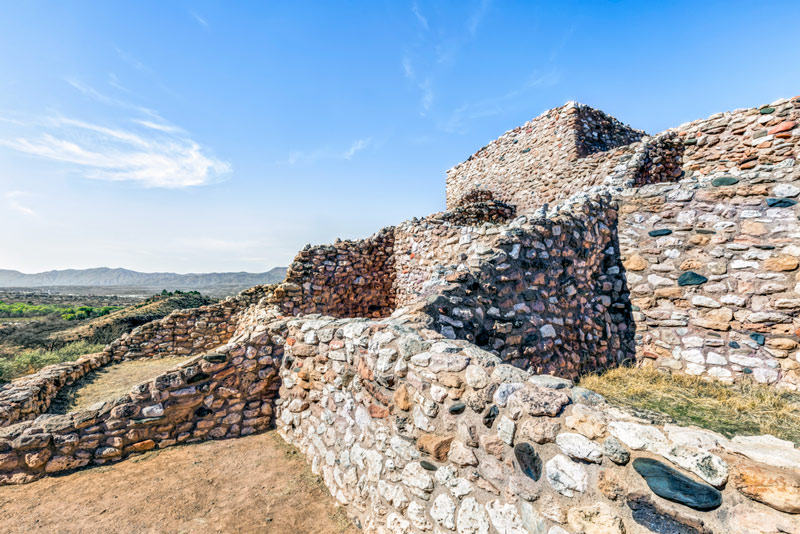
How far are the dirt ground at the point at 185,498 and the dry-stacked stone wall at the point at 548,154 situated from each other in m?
9.42

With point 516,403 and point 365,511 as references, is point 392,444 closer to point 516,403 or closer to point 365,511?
point 365,511

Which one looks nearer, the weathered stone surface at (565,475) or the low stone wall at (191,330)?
the weathered stone surface at (565,475)

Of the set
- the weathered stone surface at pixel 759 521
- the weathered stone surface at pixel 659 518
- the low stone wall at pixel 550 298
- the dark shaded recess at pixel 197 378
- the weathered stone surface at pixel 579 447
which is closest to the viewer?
the weathered stone surface at pixel 759 521

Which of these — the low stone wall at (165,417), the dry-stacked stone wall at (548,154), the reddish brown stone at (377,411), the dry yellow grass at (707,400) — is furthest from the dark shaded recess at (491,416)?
the dry-stacked stone wall at (548,154)

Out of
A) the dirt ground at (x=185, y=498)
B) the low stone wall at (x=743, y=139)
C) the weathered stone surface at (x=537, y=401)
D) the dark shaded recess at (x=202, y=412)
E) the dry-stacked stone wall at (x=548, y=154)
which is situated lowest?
the dirt ground at (x=185, y=498)

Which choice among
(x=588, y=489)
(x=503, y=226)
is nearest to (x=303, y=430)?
(x=588, y=489)

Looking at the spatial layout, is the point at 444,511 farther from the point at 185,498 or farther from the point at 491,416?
the point at 185,498

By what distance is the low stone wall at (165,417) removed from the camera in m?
4.36

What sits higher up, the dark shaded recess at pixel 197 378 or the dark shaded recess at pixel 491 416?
the dark shaded recess at pixel 491 416

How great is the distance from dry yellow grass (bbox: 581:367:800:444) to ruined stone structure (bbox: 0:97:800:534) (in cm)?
36

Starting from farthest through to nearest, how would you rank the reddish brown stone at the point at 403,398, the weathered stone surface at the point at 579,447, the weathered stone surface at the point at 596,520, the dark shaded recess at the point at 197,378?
the dark shaded recess at the point at 197,378, the reddish brown stone at the point at 403,398, the weathered stone surface at the point at 579,447, the weathered stone surface at the point at 596,520

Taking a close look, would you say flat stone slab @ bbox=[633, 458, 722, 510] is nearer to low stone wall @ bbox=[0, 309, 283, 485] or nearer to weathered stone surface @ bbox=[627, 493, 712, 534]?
weathered stone surface @ bbox=[627, 493, 712, 534]

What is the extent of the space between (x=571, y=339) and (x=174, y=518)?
5.13 metres

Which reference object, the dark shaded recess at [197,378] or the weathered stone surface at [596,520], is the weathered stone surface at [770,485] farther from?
the dark shaded recess at [197,378]
